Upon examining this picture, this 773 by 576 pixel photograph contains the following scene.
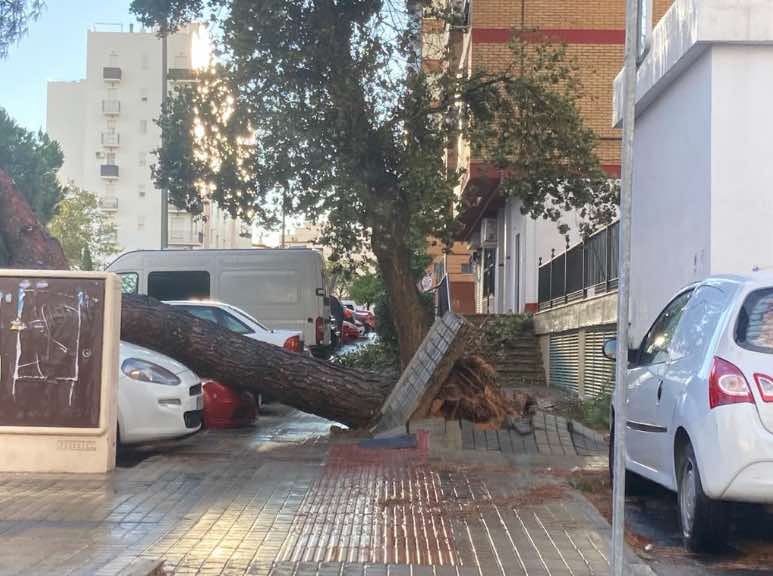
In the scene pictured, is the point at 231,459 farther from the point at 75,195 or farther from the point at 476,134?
the point at 75,195

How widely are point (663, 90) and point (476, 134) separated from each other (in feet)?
10.2

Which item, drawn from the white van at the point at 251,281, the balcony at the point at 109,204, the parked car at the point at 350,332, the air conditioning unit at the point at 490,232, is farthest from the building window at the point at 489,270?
the balcony at the point at 109,204

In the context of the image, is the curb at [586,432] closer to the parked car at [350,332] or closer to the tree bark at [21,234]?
the tree bark at [21,234]

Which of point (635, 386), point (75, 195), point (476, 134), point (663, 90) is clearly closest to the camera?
point (635, 386)

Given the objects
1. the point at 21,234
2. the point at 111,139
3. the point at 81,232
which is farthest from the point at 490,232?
the point at 111,139

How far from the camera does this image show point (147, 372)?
33.4 ft

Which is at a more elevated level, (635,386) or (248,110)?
(248,110)

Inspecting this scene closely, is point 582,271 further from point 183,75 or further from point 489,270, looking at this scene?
point 489,270

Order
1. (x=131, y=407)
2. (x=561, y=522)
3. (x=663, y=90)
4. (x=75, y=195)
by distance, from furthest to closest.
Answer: (x=75, y=195)
(x=663, y=90)
(x=131, y=407)
(x=561, y=522)

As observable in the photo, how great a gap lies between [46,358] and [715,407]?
5.55 m

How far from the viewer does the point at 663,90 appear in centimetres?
1241

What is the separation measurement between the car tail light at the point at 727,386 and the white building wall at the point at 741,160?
4606 mm

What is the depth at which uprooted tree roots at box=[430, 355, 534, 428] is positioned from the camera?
11.2 m

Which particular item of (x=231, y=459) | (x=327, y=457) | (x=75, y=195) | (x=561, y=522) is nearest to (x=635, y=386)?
(x=561, y=522)
